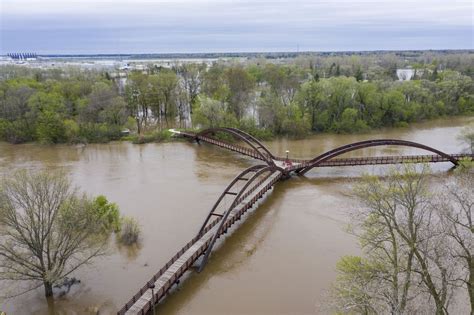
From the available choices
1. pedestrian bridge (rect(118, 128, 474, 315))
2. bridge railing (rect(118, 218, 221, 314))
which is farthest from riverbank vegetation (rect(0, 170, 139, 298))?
pedestrian bridge (rect(118, 128, 474, 315))

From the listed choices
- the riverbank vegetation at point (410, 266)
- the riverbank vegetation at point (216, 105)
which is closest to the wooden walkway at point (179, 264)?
the riverbank vegetation at point (410, 266)

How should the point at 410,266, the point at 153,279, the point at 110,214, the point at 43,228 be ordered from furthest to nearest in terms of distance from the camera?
the point at 110,214 < the point at 153,279 < the point at 43,228 < the point at 410,266

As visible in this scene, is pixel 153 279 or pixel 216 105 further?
pixel 216 105

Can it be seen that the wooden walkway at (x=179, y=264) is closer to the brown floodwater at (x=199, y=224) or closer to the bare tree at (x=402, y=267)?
the brown floodwater at (x=199, y=224)

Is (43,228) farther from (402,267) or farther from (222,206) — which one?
(402,267)

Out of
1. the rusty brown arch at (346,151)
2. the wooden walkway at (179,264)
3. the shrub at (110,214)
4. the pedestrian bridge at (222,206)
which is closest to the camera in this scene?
the wooden walkway at (179,264)

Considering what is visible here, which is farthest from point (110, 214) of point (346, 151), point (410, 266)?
point (346, 151)
